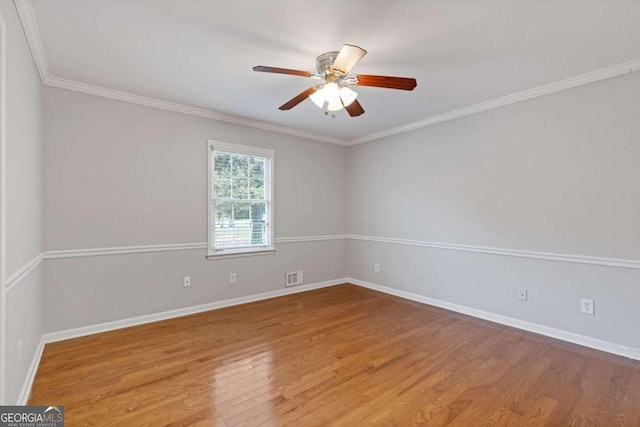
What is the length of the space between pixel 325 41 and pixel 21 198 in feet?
7.61

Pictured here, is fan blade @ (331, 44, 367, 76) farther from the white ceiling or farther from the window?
the window

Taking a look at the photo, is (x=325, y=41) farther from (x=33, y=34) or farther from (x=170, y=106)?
(x=170, y=106)

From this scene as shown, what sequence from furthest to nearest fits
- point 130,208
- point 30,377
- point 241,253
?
point 241,253
point 130,208
point 30,377

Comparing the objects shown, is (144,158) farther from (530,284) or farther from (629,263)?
(629,263)

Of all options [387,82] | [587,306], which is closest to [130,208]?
[387,82]

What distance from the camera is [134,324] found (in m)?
3.30

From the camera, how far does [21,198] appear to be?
6.28 feet

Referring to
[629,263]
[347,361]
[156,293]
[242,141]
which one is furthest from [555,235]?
[156,293]

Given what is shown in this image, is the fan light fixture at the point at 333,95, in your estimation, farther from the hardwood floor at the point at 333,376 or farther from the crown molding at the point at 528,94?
the hardwood floor at the point at 333,376

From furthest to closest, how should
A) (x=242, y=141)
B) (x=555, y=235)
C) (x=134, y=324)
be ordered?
(x=242, y=141) < (x=134, y=324) < (x=555, y=235)

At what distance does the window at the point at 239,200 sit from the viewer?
396 cm

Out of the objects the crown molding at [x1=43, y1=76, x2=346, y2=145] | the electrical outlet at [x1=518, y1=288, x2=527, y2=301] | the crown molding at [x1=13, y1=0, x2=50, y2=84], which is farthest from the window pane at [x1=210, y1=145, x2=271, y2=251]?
the electrical outlet at [x1=518, y1=288, x2=527, y2=301]

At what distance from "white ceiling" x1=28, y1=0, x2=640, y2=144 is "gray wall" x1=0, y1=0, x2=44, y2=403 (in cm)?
32

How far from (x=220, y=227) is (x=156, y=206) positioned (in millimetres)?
823
